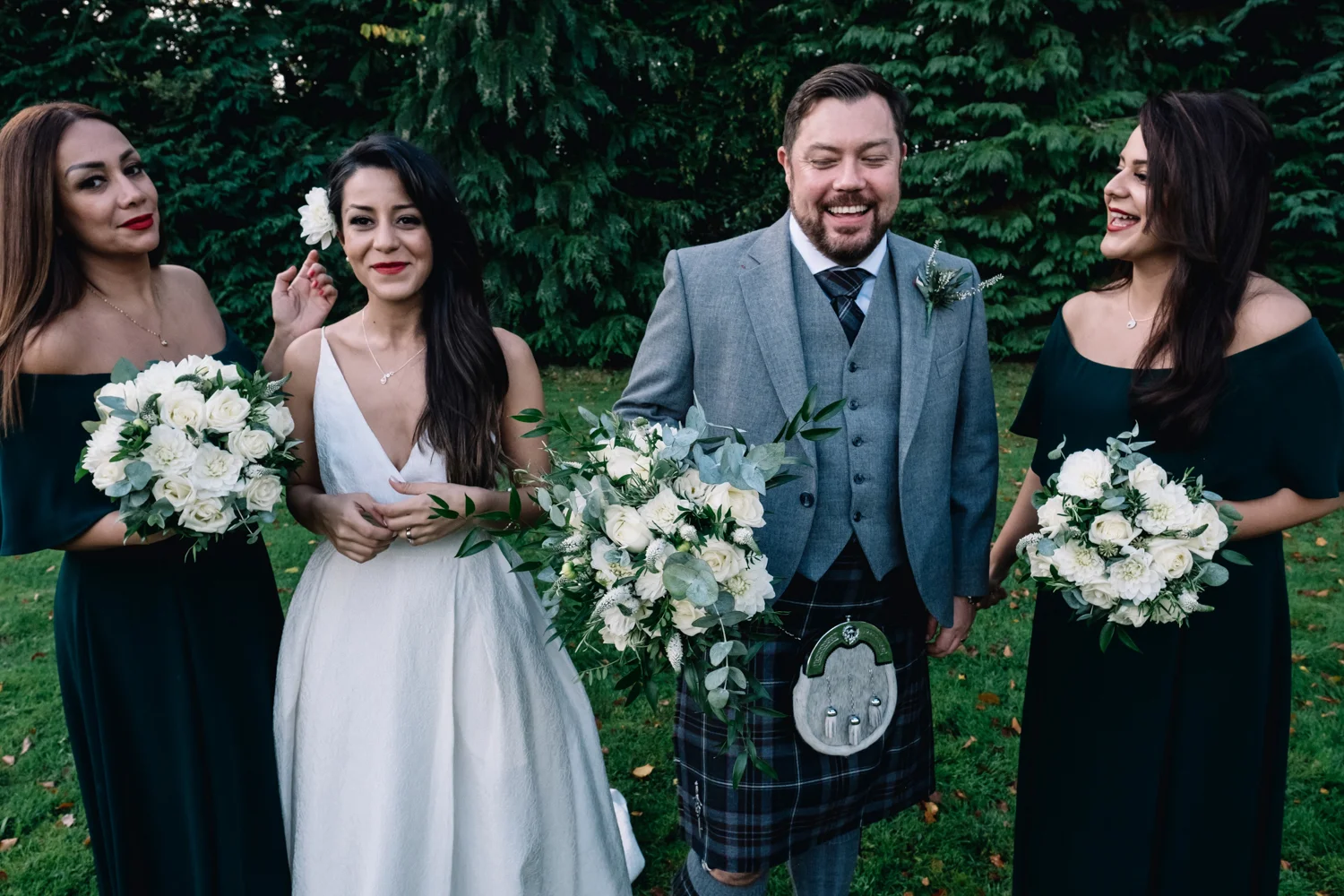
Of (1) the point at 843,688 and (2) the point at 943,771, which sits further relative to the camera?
(2) the point at 943,771

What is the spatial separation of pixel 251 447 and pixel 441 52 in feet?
32.7

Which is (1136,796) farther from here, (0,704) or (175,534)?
(0,704)

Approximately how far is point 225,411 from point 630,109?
1110cm

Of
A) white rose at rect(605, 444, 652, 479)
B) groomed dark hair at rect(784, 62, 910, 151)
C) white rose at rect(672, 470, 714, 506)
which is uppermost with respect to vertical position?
groomed dark hair at rect(784, 62, 910, 151)

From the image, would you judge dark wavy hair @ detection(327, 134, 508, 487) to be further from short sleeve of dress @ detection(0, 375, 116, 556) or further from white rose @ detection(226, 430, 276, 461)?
short sleeve of dress @ detection(0, 375, 116, 556)

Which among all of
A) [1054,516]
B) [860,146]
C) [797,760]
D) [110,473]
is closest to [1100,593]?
[1054,516]

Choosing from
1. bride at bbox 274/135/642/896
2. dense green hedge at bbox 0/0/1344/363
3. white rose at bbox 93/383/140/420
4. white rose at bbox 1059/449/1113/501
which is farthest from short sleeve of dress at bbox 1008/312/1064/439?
dense green hedge at bbox 0/0/1344/363

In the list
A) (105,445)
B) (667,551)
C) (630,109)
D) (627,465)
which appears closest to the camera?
(667,551)

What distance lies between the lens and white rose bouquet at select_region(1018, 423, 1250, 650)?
85.4 inches

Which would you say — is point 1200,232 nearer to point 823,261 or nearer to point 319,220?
point 823,261

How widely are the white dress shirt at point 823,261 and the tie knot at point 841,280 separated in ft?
0.04

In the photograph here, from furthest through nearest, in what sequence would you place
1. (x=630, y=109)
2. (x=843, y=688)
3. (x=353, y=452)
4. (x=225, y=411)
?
(x=630, y=109) → (x=353, y=452) → (x=843, y=688) → (x=225, y=411)

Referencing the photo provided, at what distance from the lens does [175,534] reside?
244cm

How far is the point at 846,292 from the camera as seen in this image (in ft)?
8.27
